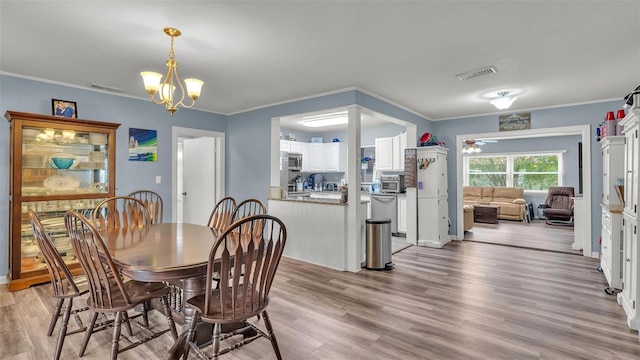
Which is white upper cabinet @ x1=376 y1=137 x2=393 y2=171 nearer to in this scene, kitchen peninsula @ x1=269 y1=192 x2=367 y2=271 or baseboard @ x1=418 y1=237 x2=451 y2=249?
baseboard @ x1=418 y1=237 x2=451 y2=249

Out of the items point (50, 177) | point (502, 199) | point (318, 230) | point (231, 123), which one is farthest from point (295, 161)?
point (502, 199)

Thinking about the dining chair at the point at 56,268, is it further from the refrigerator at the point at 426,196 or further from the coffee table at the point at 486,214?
the coffee table at the point at 486,214

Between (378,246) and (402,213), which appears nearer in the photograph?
(378,246)

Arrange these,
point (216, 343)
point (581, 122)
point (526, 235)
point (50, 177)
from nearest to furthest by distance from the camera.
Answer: point (216, 343) → point (50, 177) → point (581, 122) → point (526, 235)

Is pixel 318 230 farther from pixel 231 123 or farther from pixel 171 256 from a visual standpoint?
pixel 231 123

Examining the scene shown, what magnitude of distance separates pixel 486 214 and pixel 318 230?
5.77m

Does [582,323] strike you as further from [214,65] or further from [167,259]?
[214,65]

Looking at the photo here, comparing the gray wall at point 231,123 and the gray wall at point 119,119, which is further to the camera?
the gray wall at point 231,123

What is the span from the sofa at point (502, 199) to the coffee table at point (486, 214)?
392 mm

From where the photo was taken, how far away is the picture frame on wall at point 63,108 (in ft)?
12.4

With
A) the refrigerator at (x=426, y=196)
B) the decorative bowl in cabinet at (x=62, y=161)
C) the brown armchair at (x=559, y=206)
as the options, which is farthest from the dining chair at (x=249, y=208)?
the brown armchair at (x=559, y=206)

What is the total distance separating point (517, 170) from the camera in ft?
30.6

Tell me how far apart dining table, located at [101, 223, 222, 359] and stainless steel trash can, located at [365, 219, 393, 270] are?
2.12 m

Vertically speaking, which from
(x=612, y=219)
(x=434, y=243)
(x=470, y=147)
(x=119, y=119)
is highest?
(x=470, y=147)
